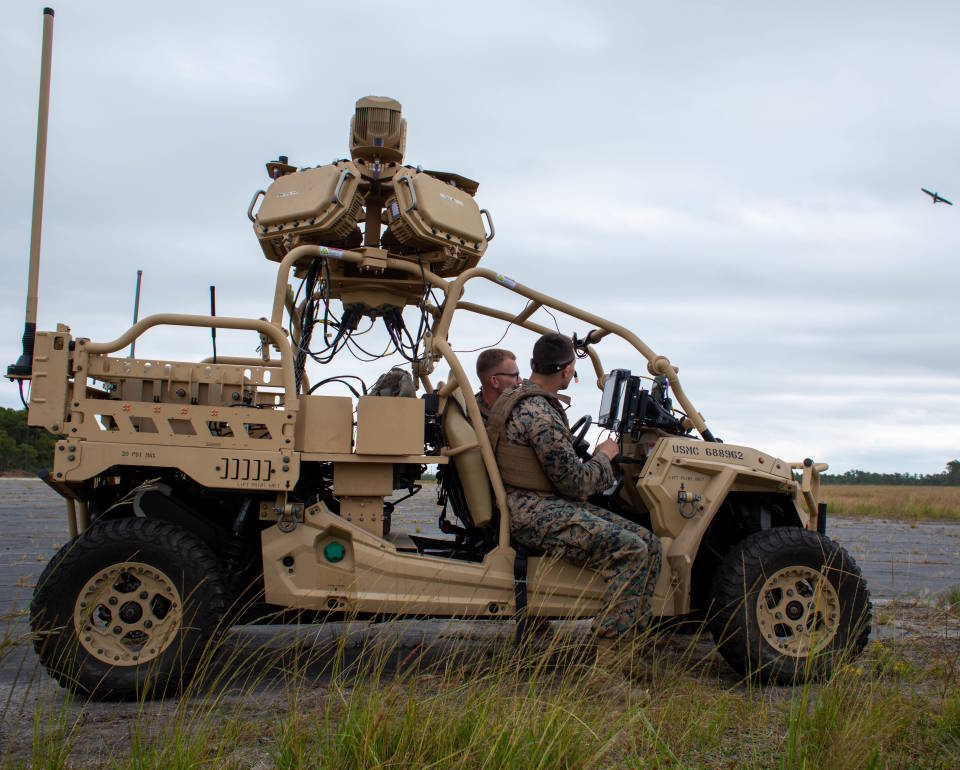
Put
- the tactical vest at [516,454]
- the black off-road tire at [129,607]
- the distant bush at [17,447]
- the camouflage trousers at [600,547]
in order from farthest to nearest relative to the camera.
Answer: the distant bush at [17,447], the tactical vest at [516,454], the camouflage trousers at [600,547], the black off-road tire at [129,607]

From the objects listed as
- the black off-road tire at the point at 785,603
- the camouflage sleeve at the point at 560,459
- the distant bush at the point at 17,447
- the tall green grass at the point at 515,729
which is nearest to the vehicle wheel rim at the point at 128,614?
the tall green grass at the point at 515,729

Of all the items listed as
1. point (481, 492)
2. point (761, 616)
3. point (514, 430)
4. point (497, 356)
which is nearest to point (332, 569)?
point (481, 492)

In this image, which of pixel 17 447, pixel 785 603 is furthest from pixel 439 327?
pixel 17 447

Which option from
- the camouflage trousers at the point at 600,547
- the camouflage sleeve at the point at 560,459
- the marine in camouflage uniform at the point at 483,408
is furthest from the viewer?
the marine in camouflage uniform at the point at 483,408

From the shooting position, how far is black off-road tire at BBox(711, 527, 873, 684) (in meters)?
4.84

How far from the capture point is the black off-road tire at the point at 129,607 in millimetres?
4242

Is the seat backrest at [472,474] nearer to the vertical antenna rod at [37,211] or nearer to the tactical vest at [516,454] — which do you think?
the tactical vest at [516,454]

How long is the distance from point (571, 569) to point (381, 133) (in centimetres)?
280

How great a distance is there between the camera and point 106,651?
4324mm

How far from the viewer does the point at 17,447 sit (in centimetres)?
4178

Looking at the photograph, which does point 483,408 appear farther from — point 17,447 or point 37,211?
point 17,447

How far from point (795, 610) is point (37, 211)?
468 centimetres

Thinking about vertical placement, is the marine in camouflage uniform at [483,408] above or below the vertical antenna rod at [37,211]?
below

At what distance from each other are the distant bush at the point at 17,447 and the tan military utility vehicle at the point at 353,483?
39969 mm
